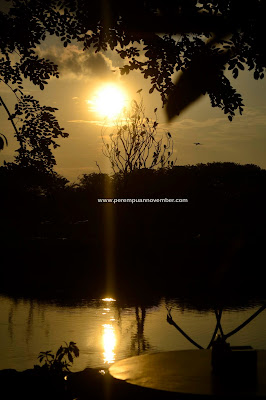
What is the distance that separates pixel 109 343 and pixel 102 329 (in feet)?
3.83

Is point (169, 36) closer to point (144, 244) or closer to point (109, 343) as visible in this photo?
A: point (109, 343)

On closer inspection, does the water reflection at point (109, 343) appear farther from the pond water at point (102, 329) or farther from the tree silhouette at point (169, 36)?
the tree silhouette at point (169, 36)

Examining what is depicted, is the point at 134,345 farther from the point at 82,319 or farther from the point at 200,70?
the point at 200,70

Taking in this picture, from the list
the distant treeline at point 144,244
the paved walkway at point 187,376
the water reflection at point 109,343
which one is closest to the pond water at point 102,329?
the water reflection at point 109,343

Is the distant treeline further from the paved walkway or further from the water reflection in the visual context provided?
the paved walkway

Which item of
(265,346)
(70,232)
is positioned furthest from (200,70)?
(70,232)

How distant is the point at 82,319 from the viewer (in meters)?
11.4

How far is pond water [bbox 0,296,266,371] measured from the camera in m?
8.70

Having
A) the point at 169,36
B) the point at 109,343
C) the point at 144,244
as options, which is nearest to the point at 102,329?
the point at 109,343

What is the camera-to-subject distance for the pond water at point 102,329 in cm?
870

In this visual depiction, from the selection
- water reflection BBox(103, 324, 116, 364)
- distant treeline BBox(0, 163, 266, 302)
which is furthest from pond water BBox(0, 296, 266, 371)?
distant treeline BBox(0, 163, 266, 302)

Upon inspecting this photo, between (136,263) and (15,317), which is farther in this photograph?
(136,263)

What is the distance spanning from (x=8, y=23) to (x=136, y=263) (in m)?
16.6

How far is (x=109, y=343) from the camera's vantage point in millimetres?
9336
